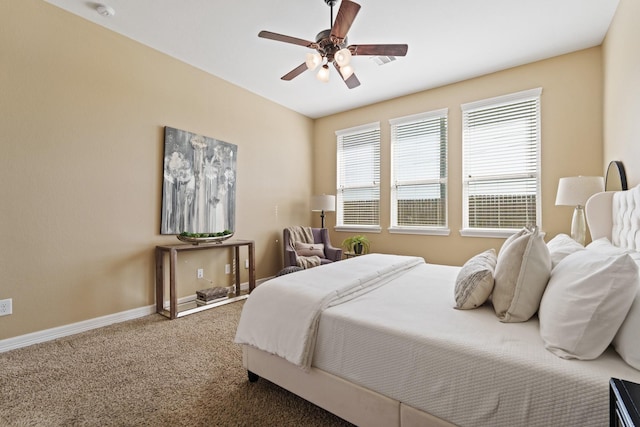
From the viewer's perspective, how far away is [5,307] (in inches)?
90.6

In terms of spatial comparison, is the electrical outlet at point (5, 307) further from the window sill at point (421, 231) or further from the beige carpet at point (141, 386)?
Result: the window sill at point (421, 231)

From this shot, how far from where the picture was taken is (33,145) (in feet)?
7.96

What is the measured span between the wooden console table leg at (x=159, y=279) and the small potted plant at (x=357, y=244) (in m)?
2.60

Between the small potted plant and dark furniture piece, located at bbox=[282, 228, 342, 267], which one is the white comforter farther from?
the small potted plant

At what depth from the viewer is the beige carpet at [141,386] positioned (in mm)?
1542

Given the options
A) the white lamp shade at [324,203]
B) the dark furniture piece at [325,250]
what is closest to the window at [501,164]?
the dark furniture piece at [325,250]

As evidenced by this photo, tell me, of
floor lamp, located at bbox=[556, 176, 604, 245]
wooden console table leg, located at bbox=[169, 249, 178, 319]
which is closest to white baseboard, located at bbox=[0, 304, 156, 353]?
wooden console table leg, located at bbox=[169, 249, 178, 319]

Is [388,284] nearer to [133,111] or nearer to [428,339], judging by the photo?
[428,339]

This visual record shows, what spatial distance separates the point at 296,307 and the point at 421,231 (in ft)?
10.1

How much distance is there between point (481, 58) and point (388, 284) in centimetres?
297

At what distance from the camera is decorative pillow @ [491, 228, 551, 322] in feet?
4.35

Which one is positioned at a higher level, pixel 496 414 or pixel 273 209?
pixel 273 209

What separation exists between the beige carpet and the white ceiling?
2.91 metres

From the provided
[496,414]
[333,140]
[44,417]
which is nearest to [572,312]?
[496,414]
